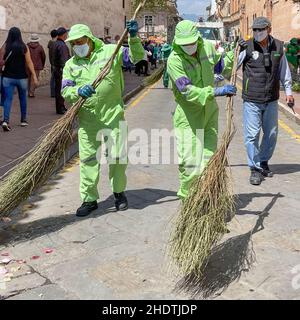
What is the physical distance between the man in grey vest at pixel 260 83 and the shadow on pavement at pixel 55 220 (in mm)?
1160

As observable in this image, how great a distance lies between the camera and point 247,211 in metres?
4.82

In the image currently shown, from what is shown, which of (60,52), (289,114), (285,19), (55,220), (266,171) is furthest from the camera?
(285,19)

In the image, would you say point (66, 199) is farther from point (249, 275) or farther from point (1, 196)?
point (249, 275)

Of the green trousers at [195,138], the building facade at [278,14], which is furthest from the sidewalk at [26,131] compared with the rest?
the building facade at [278,14]

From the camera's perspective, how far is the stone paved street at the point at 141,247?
3371mm

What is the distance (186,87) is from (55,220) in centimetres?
177

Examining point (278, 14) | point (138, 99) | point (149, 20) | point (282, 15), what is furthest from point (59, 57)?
point (149, 20)

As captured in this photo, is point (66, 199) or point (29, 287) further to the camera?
point (66, 199)

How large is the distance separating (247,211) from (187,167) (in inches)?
32.1

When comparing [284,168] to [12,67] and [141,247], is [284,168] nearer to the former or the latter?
[141,247]

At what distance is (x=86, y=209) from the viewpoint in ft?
15.8

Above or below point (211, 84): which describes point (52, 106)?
below

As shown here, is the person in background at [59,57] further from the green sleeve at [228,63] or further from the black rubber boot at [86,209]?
the green sleeve at [228,63]

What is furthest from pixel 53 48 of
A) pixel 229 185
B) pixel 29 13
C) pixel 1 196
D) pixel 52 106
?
pixel 229 185
